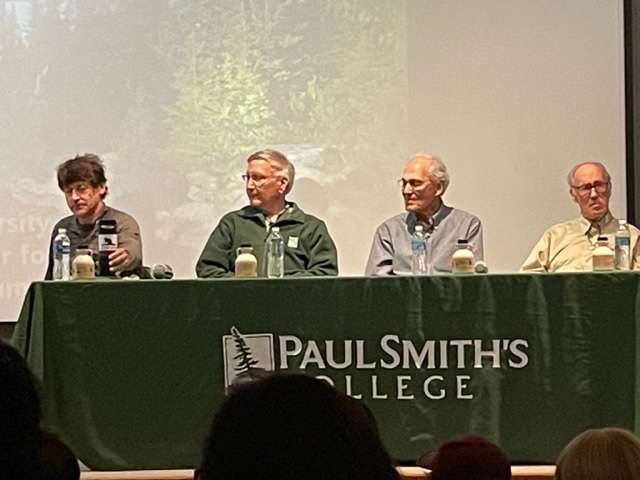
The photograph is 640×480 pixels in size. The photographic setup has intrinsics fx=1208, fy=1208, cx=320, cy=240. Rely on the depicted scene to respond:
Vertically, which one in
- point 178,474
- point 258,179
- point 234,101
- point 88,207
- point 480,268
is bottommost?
point 178,474

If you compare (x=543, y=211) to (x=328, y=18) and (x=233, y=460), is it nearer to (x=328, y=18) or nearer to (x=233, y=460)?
(x=328, y=18)

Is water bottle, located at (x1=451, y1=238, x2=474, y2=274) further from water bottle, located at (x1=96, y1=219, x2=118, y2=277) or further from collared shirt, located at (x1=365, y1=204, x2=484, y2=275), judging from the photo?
water bottle, located at (x1=96, y1=219, x2=118, y2=277)

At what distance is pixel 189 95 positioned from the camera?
5605 millimetres

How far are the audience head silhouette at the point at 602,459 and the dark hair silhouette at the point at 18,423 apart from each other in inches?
37.4

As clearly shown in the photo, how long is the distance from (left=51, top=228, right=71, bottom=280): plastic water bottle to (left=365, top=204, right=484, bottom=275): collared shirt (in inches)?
47.4

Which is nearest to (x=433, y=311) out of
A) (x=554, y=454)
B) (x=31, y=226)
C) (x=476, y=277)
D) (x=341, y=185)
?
(x=476, y=277)

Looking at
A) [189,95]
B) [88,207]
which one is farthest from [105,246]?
[189,95]

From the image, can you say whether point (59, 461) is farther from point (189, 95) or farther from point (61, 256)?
point (189, 95)

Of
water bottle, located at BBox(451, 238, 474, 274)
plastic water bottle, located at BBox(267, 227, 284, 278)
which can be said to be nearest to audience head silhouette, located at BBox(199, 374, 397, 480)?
water bottle, located at BBox(451, 238, 474, 274)

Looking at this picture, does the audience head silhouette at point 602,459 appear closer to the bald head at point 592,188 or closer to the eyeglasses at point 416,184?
the eyeglasses at point 416,184

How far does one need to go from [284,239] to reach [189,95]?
124cm

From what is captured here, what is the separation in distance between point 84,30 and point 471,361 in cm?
279

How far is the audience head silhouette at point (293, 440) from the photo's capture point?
99 centimetres

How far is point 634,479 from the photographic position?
1.75 metres
